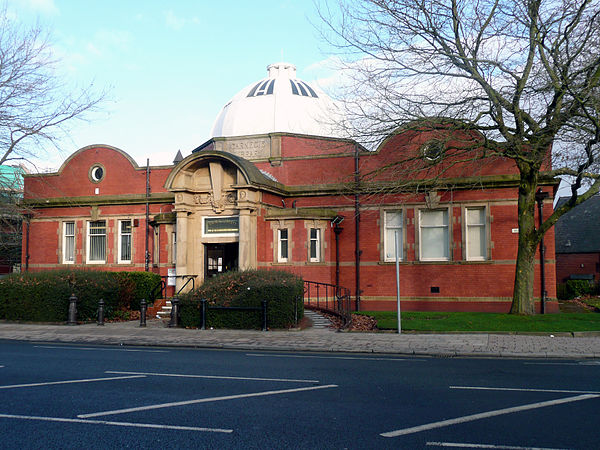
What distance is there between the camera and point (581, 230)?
3988 cm

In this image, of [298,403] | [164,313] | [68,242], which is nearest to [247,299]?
[164,313]

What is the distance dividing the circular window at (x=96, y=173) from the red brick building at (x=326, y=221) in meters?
1.11

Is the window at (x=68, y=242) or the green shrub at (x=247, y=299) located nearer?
the green shrub at (x=247, y=299)

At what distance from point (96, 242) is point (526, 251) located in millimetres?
19854

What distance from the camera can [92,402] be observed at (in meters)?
7.30

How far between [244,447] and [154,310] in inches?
698

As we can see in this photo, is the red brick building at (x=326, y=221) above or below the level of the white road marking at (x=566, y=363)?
above

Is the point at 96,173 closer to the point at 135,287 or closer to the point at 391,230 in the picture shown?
the point at 135,287

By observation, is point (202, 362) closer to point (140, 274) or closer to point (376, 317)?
point (376, 317)

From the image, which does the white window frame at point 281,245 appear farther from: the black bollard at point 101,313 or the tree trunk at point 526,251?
the tree trunk at point 526,251

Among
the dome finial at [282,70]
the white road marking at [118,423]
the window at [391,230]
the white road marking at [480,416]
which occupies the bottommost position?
the white road marking at [480,416]

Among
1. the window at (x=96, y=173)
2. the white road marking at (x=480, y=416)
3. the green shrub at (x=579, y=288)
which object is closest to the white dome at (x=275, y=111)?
the window at (x=96, y=173)

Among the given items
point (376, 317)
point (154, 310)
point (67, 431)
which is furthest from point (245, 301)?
point (67, 431)

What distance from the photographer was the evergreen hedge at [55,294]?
19.1 metres
